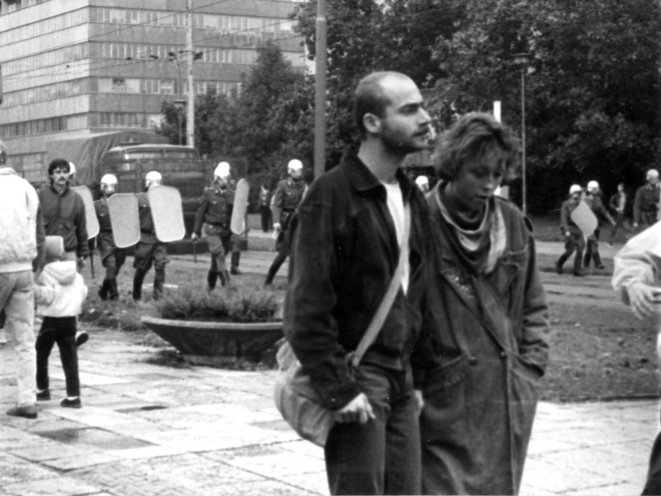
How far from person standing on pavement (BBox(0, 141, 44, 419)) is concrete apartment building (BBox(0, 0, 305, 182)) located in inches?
204

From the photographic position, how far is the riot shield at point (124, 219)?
17.8 meters

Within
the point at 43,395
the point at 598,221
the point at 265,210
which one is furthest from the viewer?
the point at 265,210

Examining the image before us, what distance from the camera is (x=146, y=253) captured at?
1741cm

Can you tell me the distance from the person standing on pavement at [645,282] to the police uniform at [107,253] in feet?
44.8

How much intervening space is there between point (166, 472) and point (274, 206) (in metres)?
12.8

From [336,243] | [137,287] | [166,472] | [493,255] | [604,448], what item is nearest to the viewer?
[336,243]

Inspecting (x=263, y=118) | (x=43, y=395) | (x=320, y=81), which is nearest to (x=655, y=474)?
(x=43, y=395)

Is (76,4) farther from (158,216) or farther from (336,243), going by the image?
(336,243)

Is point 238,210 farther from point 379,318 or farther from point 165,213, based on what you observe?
point 379,318

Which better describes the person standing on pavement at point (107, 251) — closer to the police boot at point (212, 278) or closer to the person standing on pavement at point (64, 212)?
the police boot at point (212, 278)

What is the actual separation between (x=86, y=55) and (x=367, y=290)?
15907 mm

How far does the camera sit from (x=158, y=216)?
17.5 m

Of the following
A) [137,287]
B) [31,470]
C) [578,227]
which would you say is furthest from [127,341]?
[578,227]

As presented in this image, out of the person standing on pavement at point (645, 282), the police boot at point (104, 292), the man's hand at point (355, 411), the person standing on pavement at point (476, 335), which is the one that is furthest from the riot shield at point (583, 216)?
the man's hand at point (355, 411)
